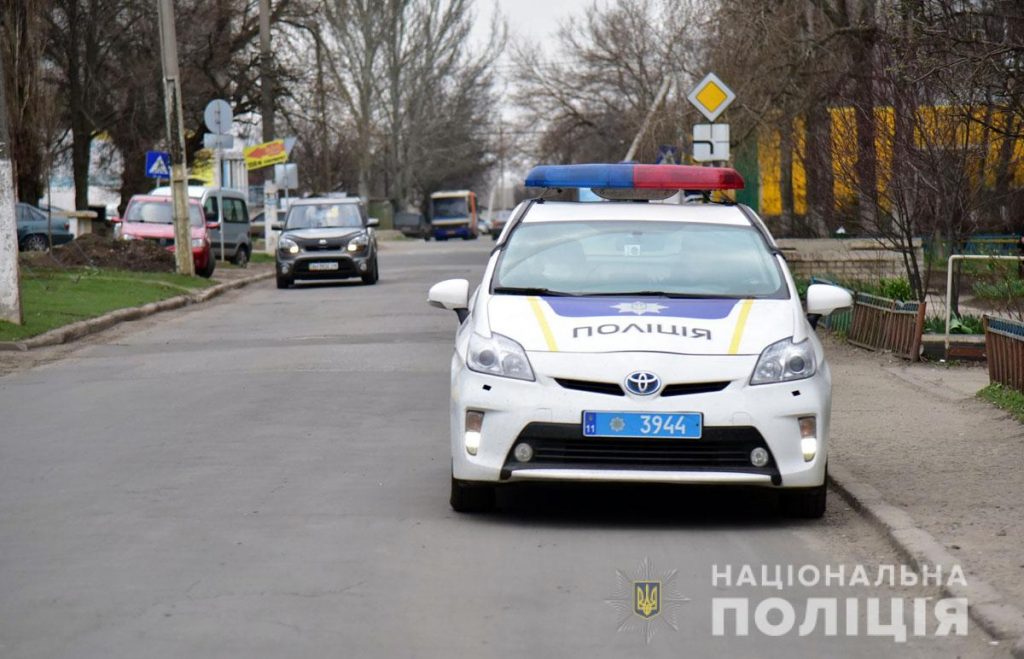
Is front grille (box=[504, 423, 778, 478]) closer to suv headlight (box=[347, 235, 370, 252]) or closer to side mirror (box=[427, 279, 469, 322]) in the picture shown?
side mirror (box=[427, 279, 469, 322])

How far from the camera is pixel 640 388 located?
770 cm

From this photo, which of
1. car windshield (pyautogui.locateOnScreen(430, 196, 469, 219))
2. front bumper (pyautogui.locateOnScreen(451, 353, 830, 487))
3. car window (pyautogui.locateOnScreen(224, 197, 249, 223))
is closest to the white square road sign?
front bumper (pyautogui.locateOnScreen(451, 353, 830, 487))

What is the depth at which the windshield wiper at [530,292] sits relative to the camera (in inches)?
338

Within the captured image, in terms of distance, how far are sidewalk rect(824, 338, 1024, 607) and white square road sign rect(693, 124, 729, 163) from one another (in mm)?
4619

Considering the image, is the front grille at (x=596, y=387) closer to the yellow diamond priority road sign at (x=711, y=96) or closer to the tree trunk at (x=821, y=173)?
the tree trunk at (x=821, y=173)

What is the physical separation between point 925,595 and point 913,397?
6605mm

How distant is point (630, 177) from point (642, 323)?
2218 mm

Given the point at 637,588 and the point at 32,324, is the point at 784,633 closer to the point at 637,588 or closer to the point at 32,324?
the point at 637,588

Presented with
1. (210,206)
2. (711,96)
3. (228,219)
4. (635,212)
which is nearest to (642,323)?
(635,212)

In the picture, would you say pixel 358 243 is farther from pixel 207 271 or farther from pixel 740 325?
pixel 740 325

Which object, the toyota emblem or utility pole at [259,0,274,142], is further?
utility pole at [259,0,274,142]

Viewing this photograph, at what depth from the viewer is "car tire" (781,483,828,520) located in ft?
→ 26.5

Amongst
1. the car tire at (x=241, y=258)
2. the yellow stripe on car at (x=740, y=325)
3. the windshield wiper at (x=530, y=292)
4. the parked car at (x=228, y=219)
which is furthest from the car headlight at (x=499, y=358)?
the car tire at (x=241, y=258)

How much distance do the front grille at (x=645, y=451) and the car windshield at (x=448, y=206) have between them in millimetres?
90459
